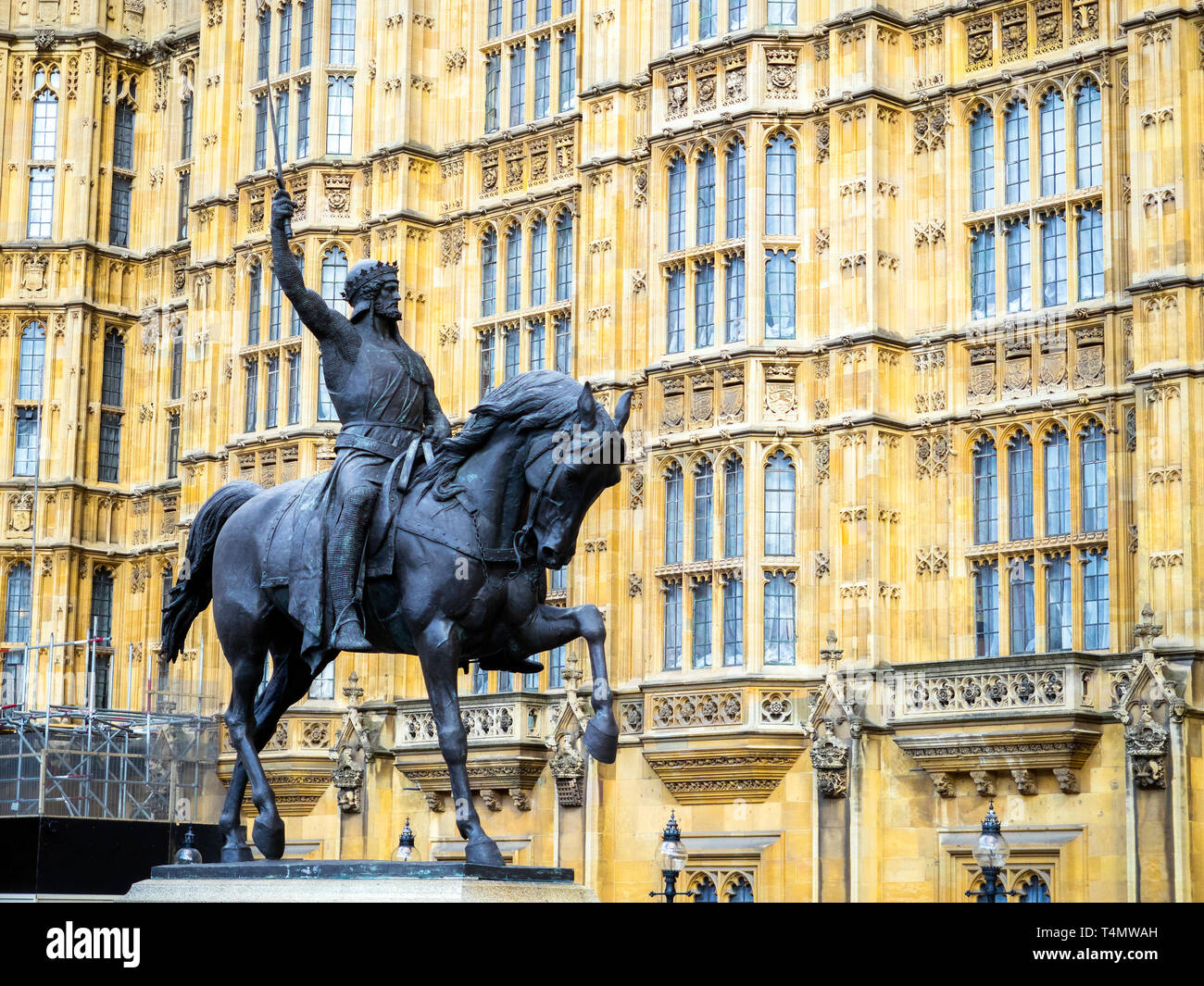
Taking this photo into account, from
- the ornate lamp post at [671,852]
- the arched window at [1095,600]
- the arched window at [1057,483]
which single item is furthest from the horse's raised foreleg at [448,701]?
the arched window at [1057,483]

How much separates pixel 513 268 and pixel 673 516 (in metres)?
6.94

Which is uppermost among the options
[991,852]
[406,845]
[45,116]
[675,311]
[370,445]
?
[45,116]

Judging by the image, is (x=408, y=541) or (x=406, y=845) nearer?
(x=408, y=541)

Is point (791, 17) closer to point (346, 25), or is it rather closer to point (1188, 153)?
point (1188, 153)

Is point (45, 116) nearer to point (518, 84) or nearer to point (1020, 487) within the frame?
point (518, 84)

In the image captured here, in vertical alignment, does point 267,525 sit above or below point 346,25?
below

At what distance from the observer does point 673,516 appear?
3123 centimetres

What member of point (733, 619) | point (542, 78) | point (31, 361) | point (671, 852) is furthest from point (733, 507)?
point (31, 361)

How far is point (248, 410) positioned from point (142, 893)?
88.8ft

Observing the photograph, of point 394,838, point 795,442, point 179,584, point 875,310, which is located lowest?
point 394,838

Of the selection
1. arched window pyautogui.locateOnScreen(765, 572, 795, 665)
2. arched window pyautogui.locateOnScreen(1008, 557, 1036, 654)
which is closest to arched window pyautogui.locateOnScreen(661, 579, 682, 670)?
arched window pyautogui.locateOnScreen(765, 572, 795, 665)

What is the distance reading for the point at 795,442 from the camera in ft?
98.5

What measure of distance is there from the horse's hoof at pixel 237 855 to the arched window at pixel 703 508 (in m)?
18.4
